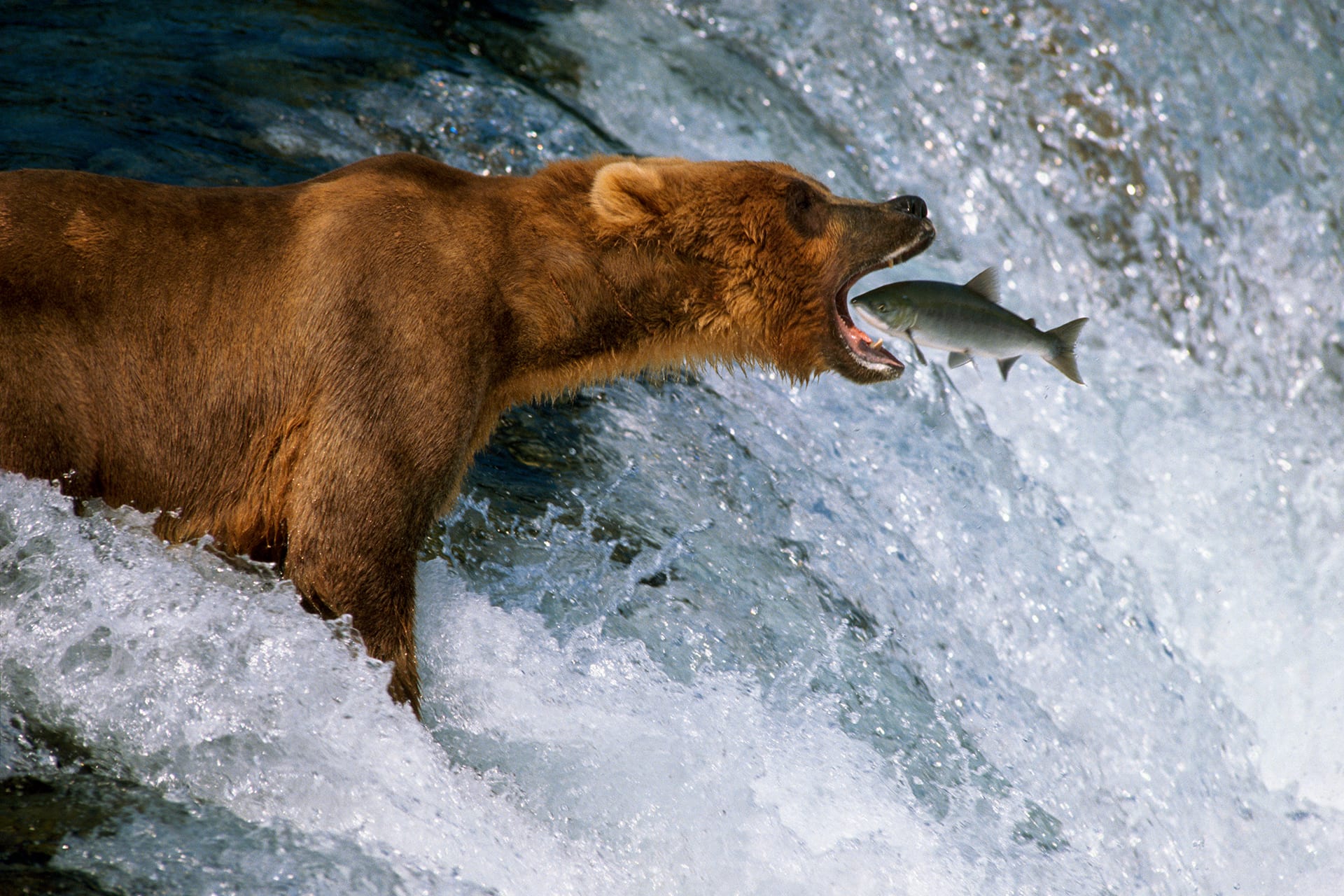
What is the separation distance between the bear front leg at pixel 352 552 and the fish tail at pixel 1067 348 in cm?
243

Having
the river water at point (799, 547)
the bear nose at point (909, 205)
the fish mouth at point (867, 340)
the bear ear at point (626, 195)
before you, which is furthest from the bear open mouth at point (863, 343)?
the river water at point (799, 547)

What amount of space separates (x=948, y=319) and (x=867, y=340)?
1.64 feet

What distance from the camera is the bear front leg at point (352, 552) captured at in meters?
2.85

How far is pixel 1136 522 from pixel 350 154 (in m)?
3.85

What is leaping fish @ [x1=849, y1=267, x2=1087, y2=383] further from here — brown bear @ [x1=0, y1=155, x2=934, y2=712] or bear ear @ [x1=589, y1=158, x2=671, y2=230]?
bear ear @ [x1=589, y1=158, x2=671, y2=230]

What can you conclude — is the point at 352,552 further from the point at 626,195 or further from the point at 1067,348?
the point at 1067,348

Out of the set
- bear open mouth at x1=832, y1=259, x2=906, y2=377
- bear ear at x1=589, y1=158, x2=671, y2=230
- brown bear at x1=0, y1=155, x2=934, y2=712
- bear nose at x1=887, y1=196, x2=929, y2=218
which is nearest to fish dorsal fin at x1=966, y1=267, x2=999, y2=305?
bear nose at x1=887, y1=196, x2=929, y2=218

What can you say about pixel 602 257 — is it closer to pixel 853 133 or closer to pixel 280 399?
pixel 280 399

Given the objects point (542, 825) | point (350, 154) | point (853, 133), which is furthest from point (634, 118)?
point (542, 825)

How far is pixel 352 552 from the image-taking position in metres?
2.86

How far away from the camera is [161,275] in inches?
114

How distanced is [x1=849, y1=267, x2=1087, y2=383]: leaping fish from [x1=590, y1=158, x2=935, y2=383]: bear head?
0.35m

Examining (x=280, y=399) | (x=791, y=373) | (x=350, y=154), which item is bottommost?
(x=350, y=154)

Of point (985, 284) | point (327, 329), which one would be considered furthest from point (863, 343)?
point (327, 329)
